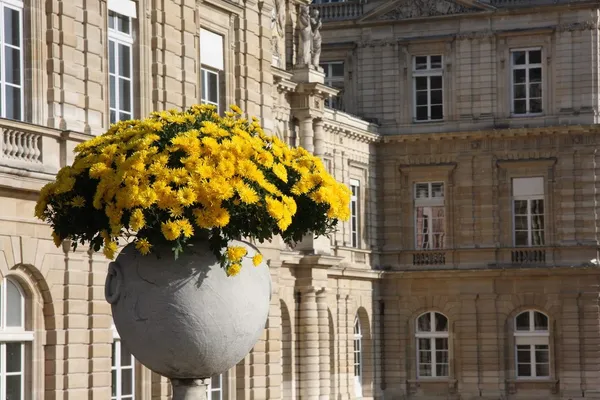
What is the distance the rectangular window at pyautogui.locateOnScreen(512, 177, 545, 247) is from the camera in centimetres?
4444

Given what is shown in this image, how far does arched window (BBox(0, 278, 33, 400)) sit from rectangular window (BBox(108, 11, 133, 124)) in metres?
2.86

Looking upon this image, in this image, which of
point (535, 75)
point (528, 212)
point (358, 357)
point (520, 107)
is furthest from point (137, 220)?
point (535, 75)

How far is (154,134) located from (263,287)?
1256mm

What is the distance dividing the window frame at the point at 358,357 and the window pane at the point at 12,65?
1097 inches

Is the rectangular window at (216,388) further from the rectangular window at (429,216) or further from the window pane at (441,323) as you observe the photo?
the window pane at (441,323)

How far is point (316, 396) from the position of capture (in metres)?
39.8

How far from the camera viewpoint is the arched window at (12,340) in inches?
645

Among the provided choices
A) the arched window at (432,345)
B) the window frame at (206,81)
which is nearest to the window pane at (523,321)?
the arched window at (432,345)

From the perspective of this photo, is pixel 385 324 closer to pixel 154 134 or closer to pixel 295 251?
pixel 295 251

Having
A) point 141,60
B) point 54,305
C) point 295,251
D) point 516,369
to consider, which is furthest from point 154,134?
point 516,369

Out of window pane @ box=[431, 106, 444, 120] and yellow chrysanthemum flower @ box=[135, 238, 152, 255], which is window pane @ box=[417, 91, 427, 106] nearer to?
window pane @ box=[431, 106, 444, 120]

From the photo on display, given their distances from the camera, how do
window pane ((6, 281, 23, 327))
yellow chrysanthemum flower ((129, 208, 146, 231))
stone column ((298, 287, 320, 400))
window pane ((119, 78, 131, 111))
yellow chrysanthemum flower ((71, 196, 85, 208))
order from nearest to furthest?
yellow chrysanthemum flower ((129, 208, 146, 231)), yellow chrysanthemum flower ((71, 196, 85, 208)), window pane ((6, 281, 23, 327)), window pane ((119, 78, 131, 111)), stone column ((298, 287, 320, 400))

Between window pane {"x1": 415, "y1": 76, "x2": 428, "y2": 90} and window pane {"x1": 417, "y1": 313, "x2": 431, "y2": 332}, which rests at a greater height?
window pane {"x1": 415, "y1": 76, "x2": 428, "y2": 90}

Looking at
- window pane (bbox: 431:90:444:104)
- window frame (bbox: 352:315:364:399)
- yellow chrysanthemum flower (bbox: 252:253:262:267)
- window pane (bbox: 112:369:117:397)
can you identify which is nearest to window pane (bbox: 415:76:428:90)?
window pane (bbox: 431:90:444:104)
